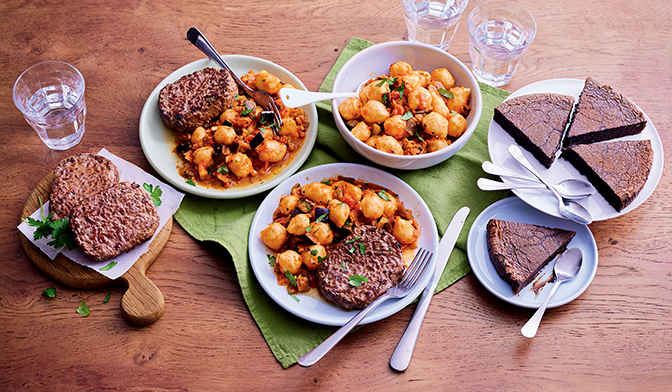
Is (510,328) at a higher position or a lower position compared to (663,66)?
lower

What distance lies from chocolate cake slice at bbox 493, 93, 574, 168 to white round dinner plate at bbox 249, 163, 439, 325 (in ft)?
2.89

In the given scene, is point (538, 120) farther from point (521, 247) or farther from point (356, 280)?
point (356, 280)

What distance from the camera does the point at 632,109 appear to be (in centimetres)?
358

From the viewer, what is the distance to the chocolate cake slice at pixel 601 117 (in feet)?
11.6

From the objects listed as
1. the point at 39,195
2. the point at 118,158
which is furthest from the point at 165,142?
the point at 39,195

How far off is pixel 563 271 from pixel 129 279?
8.73 ft

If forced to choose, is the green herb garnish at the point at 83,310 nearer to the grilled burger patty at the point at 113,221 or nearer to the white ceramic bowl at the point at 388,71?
the grilled burger patty at the point at 113,221

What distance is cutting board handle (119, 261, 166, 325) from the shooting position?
296 centimetres

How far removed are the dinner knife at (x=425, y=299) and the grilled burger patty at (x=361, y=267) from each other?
0.75 feet

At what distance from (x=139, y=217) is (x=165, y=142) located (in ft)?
2.31

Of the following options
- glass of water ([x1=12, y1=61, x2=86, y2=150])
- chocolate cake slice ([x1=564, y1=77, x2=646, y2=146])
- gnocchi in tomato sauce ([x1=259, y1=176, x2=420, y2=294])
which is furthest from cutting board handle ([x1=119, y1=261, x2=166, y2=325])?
chocolate cake slice ([x1=564, y1=77, x2=646, y2=146])

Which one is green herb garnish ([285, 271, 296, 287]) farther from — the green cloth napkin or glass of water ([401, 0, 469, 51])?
glass of water ([401, 0, 469, 51])

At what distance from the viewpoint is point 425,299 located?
302 cm

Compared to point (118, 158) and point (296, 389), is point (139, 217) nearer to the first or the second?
point (118, 158)
